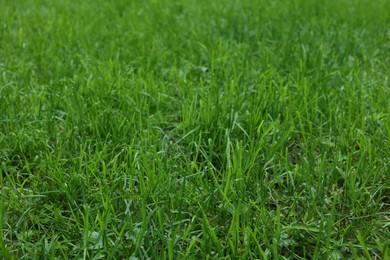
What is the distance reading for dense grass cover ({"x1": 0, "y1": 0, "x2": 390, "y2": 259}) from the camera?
1.88 metres

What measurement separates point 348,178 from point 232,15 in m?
2.72

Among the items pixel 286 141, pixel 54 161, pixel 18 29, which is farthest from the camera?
pixel 18 29

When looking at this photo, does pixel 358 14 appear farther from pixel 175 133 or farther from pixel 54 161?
pixel 54 161

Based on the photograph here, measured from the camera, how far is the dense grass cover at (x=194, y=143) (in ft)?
6.17

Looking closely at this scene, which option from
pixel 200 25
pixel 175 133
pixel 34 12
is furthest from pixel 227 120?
pixel 34 12

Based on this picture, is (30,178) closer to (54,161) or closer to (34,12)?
(54,161)

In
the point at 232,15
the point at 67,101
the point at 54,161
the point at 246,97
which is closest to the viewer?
the point at 54,161

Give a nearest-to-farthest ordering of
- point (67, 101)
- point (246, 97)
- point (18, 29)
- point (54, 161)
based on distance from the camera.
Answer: point (54, 161), point (67, 101), point (246, 97), point (18, 29)

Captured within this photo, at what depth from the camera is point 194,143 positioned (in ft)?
8.00

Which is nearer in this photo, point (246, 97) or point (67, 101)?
point (67, 101)

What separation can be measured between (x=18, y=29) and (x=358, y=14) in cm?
315

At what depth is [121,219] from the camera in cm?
198

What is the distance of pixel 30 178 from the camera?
2207 millimetres

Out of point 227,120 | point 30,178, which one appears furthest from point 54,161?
point 227,120
